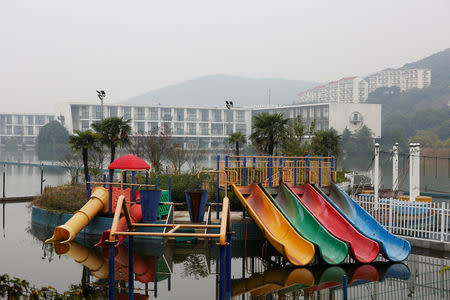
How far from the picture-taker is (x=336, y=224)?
1516 centimetres

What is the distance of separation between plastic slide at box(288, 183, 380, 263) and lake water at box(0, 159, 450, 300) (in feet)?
1.44

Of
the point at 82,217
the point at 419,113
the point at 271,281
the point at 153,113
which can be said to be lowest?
the point at 271,281

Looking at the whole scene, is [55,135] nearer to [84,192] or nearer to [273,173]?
[84,192]

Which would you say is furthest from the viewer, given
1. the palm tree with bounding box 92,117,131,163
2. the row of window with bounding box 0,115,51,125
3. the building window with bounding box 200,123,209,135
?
the row of window with bounding box 0,115,51,125

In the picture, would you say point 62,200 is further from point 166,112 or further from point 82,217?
point 166,112

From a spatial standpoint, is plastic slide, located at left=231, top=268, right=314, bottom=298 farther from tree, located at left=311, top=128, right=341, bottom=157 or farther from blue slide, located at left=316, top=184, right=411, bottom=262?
tree, located at left=311, top=128, right=341, bottom=157

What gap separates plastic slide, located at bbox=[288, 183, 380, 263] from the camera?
1397 cm

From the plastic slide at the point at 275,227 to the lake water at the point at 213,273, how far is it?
0.45 m

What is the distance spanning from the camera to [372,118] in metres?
116

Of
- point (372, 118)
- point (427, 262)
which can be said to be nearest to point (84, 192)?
point (427, 262)

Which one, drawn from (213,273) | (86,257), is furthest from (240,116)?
(213,273)

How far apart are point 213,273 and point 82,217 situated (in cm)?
571

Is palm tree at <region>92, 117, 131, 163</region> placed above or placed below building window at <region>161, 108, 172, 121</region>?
below

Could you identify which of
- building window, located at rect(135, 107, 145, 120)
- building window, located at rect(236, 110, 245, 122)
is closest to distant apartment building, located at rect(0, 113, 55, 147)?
building window, located at rect(135, 107, 145, 120)
